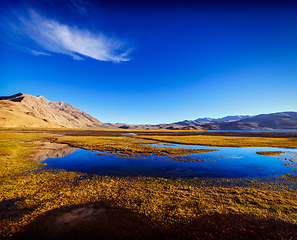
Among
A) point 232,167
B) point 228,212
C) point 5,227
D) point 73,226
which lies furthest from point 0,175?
point 232,167

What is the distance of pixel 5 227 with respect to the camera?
21.1ft

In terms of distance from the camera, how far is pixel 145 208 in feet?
26.2

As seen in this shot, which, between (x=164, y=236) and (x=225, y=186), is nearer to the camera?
(x=164, y=236)

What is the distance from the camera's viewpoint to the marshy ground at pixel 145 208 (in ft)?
20.5

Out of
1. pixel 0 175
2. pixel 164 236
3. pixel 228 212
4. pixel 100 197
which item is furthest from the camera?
pixel 0 175

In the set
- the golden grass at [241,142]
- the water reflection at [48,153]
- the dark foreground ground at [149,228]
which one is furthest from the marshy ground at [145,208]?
the golden grass at [241,142]

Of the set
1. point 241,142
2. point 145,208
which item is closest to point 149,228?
point 145,208

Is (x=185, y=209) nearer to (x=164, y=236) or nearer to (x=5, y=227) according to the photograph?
(x=164, y=236)

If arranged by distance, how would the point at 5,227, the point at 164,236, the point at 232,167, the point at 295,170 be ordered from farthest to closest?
1. the point at 232,167
2. the point at 295,170
3. the point at 5,227
4. the point at 164,236

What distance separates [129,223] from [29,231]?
4463mm

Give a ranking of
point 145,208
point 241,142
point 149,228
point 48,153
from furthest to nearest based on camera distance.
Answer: point 241,142, point 48,153, point 145,208, point 149,228

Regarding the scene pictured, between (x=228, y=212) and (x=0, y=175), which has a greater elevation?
(x=0, y=175)

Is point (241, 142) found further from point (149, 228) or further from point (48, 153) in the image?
point (48, 153)

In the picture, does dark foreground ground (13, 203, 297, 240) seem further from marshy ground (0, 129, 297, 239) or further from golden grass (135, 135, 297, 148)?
golden grass (135, 135, 297, 148)
